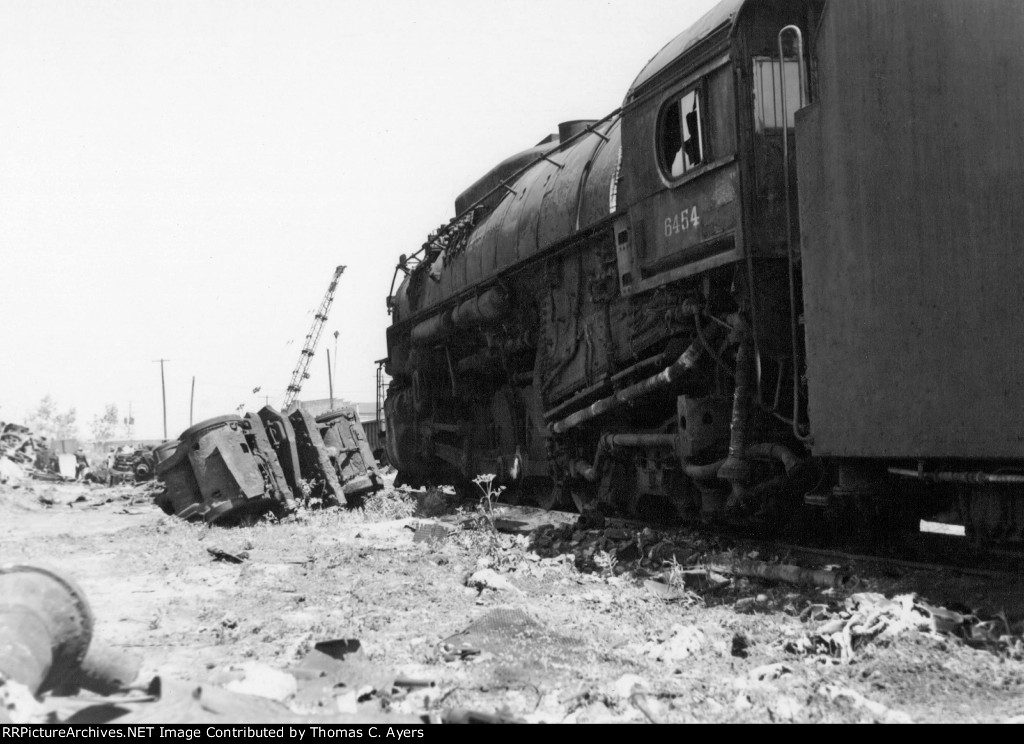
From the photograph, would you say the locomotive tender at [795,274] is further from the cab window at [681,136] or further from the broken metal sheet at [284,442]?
the broken metal sheet at [284,442]

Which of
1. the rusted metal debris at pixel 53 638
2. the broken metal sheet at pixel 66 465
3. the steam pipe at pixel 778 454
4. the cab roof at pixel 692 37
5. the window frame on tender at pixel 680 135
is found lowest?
the broken metal sheet at pixel 66 465

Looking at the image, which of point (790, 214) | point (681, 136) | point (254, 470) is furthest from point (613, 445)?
point (254, 470)

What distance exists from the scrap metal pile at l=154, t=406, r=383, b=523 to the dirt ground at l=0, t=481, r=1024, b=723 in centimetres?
270

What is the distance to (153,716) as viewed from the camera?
9.28 ft

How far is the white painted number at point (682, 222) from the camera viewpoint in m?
6.34

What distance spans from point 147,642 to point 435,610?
1.53 metres

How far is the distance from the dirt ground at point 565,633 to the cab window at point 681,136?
109 inches

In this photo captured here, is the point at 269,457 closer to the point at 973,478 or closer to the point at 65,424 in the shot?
the point at 973,478

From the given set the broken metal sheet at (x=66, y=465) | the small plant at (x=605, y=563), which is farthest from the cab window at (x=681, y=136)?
the broken metal sheet at (x=66, y=465)

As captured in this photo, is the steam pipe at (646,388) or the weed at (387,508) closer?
the steam pipe at (646,388)

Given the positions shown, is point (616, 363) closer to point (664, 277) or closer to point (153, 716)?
point (664, 277)

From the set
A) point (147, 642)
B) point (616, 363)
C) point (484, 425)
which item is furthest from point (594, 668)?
point (484, 425)

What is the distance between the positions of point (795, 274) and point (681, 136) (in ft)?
4.78

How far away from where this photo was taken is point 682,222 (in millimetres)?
6492
